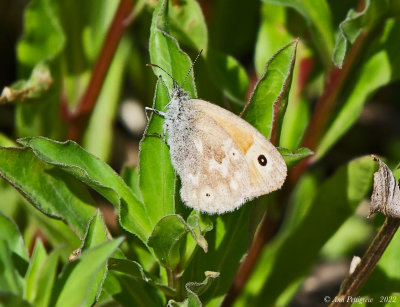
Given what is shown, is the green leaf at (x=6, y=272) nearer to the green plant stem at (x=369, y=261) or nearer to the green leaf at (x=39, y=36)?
the green plant stem at (x=369, y=261)

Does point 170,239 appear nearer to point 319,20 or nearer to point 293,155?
point 293,155

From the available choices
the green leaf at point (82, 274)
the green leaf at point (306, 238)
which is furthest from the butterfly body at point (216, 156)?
the green leaf at point (306, 238)

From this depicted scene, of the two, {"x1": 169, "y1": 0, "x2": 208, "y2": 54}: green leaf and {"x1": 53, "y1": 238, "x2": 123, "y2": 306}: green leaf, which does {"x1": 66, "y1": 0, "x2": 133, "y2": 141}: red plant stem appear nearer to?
{"x1": 169, "y1": 0, "x2": 208, "y2": 54}: green leaf

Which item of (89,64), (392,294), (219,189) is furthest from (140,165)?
(89,64)


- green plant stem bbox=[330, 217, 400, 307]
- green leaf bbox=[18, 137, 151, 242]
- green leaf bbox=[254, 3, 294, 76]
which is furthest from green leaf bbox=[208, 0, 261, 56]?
green plant stem bbox=[330, 217, 400, 307]

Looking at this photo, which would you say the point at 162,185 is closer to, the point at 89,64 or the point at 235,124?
the point at 235,124

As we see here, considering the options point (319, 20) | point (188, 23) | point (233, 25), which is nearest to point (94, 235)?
point (188, 23)
